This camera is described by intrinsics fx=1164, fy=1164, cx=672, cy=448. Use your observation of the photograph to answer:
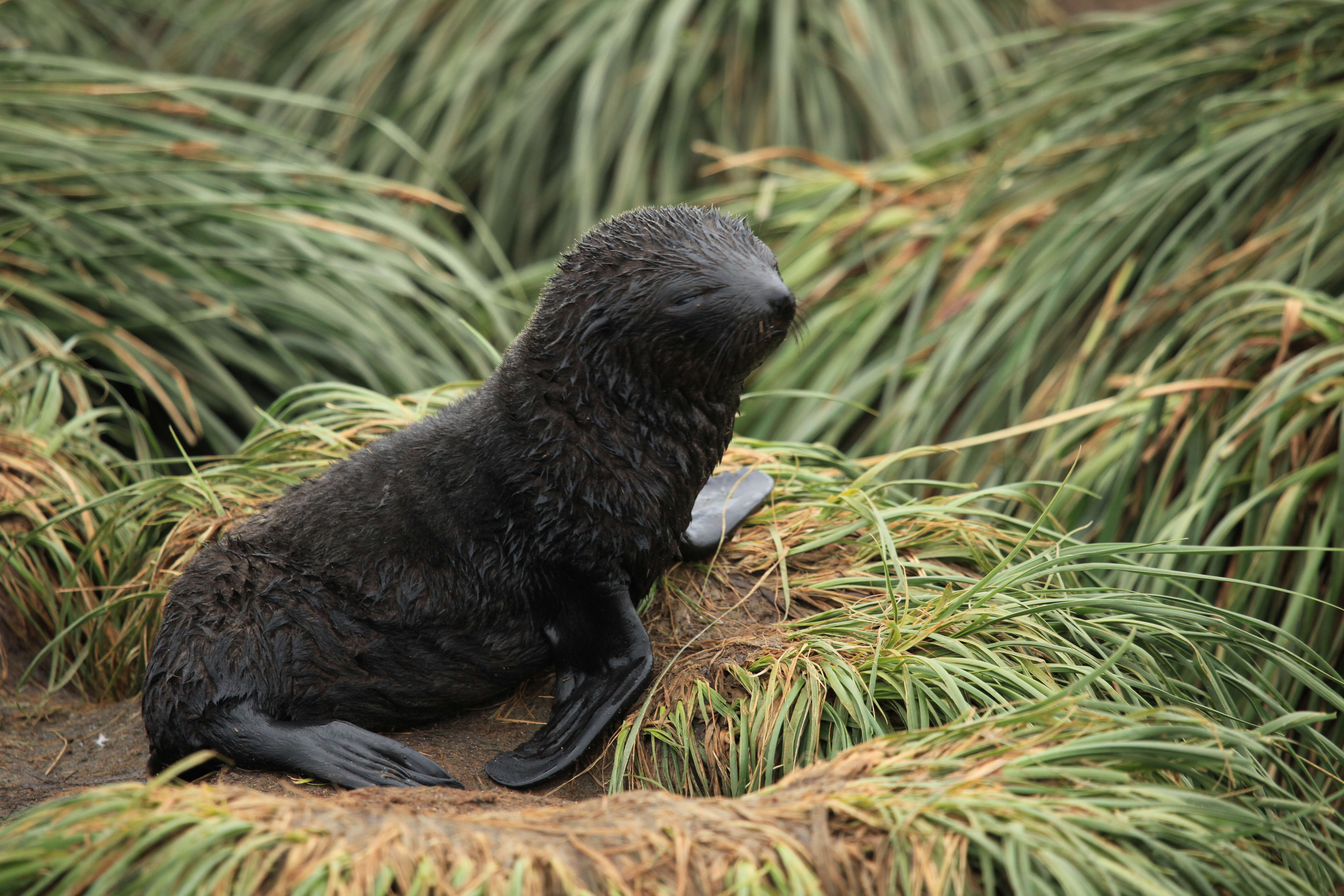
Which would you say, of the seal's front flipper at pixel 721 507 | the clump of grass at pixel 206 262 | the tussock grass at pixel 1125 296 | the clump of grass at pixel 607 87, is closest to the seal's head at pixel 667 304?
the seal's front flipper at pixel 721 507

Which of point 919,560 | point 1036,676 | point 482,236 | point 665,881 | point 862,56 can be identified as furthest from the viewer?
point 862,56

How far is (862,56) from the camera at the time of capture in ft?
20.6

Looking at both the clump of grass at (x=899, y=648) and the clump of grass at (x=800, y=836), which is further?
the clump of grass at (x=899, y=648)

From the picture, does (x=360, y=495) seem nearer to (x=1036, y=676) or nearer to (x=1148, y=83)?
(x=1036, y=676)

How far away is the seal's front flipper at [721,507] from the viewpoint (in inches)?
118

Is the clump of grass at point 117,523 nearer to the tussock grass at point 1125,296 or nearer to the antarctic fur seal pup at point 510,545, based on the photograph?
the antarctic fur seal pup at point 510,545

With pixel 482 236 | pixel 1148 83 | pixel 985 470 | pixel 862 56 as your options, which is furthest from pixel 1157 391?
pixel 862 56

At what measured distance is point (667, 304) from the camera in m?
2.41

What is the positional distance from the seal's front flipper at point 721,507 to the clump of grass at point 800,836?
0.96 meters

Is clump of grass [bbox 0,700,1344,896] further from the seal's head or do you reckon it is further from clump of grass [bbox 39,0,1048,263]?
clump of grass [bbox 39,0,1048,263]

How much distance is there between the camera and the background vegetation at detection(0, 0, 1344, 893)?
6.79 ft

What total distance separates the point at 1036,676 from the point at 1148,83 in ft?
10.9

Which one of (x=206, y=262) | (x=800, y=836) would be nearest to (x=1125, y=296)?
(x=800, y=836)

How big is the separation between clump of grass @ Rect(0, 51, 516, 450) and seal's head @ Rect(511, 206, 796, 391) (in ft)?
5.71
